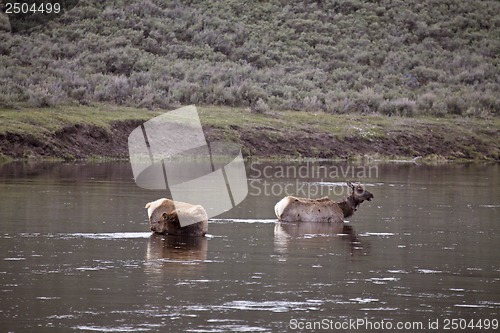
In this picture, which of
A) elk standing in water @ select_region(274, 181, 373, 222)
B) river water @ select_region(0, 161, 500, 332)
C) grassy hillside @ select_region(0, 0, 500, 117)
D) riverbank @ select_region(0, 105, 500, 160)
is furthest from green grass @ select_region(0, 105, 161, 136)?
elk standing in water @ select_region(274, 181, 373, 222)

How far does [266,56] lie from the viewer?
59062 mm

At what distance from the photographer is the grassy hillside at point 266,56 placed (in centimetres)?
4788

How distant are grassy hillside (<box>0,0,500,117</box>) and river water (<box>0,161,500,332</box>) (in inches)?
837

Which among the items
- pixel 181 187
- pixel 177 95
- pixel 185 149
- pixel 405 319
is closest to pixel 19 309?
pixel 405 319

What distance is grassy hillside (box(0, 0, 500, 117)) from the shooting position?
47875 mm

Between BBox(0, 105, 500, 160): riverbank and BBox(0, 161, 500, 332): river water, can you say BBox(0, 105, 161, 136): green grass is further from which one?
BBox(0, 161, 500, 332): river water

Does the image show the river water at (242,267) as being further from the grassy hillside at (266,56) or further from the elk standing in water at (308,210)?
the grassy hillside at (266,56)

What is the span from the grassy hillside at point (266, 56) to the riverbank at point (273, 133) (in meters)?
2.11

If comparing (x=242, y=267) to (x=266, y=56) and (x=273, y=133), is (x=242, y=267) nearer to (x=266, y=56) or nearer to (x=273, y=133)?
(x=273, y=133)

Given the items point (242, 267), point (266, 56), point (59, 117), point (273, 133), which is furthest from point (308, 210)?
point (266, 56)

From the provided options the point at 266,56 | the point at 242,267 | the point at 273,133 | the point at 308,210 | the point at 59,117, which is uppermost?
the point at 266,56

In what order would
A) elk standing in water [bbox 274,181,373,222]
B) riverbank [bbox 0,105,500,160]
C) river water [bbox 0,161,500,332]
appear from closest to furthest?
river water [bbox 0,161,500,332]
elk standing in water [bbox 274,181,373,222]
riverbank [bbox 0,105,500,160]

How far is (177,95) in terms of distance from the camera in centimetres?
4816

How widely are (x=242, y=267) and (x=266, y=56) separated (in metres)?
45.1
